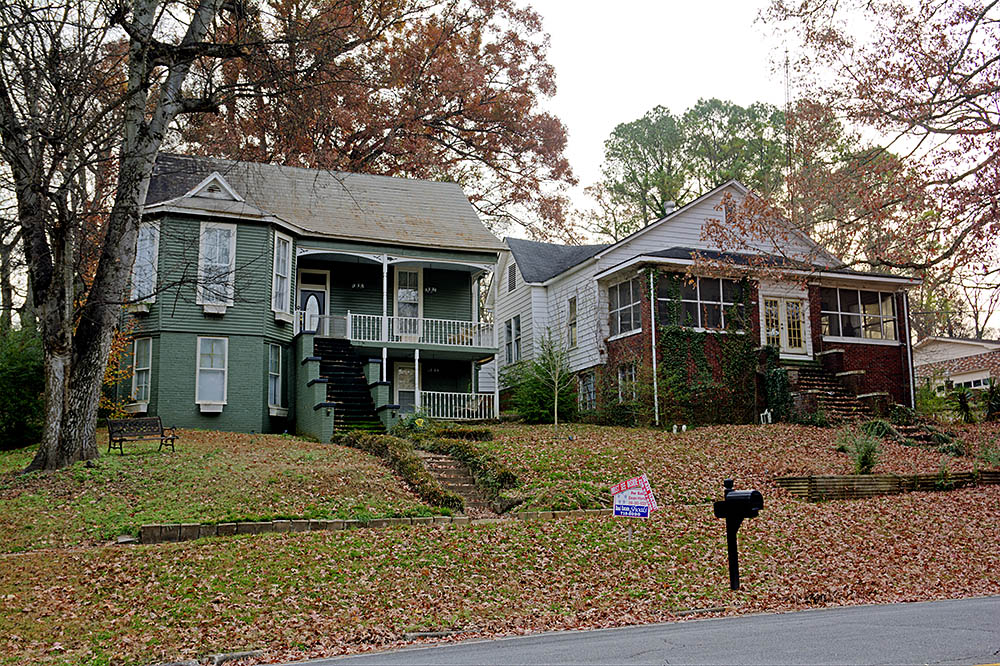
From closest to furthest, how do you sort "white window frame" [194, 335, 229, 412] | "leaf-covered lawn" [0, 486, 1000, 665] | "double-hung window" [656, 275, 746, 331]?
"leaf-covered lawn" [0, 486, 1000, 665]
"white window frame" [194, 335, 229, 412]
"double-hung window" [656, 275, 746, 331]

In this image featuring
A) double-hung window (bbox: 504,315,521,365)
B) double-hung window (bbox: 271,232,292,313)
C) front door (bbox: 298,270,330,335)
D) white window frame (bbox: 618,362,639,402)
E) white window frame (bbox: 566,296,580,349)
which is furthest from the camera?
double-hung window (bbox: 504,315,521,365)

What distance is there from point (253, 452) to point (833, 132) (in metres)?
13.6

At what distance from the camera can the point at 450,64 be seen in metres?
35.7

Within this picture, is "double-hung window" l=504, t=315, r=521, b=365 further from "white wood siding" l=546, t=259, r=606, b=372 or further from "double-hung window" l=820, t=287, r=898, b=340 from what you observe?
"double-hung window" l=820, t=287, r=898, b=340

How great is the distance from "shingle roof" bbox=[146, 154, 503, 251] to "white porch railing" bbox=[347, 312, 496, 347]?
2.31 m

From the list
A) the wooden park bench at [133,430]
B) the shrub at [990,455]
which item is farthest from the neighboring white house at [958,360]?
the wooden park bench at [133,430]

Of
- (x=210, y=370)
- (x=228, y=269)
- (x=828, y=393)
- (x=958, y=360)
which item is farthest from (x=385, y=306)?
(x=958, y=360)

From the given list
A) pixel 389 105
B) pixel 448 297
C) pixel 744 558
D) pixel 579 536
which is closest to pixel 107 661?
pixel 579 536

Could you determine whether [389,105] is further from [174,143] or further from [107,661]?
[107,661]

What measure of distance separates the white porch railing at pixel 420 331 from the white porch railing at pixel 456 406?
1492mm

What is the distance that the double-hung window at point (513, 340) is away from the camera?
33969 millimetres

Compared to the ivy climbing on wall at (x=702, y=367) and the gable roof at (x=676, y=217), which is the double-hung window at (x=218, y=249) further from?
the ivy climbing on wall at (x=702, y=367)

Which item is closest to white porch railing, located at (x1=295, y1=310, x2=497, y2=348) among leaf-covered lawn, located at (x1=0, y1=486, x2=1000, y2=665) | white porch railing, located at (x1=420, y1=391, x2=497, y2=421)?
white porch railing, located at (x1=420, y1=391, x2=497, y2=421)

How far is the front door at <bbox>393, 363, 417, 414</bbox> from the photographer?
27984 mm
